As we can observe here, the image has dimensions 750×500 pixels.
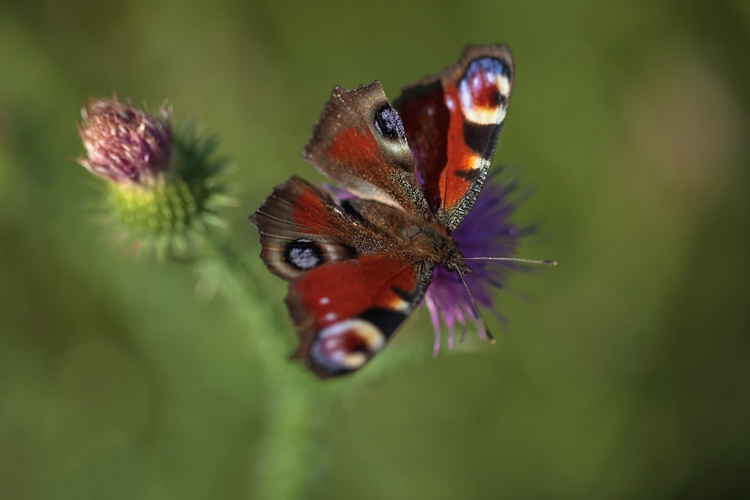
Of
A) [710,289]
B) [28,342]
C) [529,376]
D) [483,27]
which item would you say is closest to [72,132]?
[28,342]

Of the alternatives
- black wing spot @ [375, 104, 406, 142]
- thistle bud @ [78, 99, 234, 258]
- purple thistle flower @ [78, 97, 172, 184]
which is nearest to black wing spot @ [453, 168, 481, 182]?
black wing spot @ [375, 104, 406, 142]

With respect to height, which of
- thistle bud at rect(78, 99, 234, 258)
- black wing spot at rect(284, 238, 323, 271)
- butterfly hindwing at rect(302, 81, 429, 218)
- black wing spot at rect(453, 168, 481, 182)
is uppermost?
thistle bud at rect(78, 99, 234, 258)

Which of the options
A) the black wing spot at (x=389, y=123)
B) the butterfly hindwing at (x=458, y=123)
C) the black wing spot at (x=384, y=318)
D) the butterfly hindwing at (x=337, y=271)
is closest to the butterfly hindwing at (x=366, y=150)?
Result: the black wing spot at (x=389, y=123)

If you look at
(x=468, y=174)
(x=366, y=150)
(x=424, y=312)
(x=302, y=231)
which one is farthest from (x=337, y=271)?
(x=424, y=312)

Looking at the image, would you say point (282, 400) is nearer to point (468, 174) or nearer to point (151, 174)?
point (151, 174)

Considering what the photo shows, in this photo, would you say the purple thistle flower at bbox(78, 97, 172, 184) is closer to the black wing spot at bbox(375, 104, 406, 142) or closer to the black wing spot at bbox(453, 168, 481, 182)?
the black wing spot at bbox(375, 104, 406, 142)
